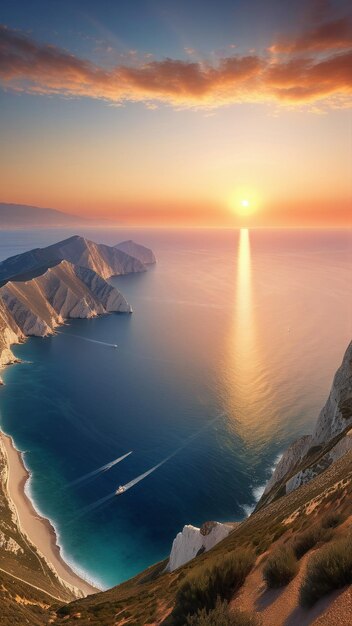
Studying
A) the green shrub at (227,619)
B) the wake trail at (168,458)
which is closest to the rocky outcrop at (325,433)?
the wake trail at (168,458)

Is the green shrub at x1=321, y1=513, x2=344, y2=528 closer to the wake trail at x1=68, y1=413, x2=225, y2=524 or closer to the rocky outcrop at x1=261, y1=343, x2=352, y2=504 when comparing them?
the rocky outcrop at x1=261, y1=343, x2=352, y2=504

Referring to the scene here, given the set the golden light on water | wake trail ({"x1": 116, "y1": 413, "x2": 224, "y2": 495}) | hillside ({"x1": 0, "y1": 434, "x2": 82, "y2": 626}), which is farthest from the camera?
the golden light on water

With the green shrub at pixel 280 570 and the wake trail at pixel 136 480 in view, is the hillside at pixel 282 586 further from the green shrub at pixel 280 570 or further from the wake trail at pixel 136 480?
the wake trail at pixel 136 480

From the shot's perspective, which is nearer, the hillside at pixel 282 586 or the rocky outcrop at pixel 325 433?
the hillside at pixel 282 586

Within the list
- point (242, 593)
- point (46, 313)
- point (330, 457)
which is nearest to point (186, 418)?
point (330, 457)

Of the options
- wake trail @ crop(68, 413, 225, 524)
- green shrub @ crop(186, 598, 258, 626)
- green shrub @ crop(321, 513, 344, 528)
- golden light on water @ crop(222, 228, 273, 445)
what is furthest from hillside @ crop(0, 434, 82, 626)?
golden light on water @ crop(222, 228, 273, 445)

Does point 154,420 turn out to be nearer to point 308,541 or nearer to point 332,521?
point 332,521
